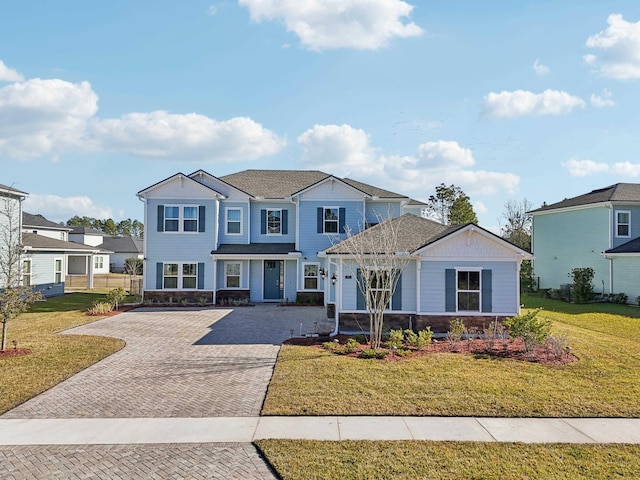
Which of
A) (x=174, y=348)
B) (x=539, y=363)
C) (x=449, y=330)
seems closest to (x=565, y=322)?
(x=449, y=330)

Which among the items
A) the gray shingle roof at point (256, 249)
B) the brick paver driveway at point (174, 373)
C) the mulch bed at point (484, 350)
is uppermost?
the gray shingle roof at point (256, 249)

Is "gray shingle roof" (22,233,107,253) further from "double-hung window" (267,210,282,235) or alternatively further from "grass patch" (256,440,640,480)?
"grass patch" (256,440,640,480)

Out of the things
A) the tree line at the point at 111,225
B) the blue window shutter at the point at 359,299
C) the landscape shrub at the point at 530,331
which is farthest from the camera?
the tree line at the point at 111,225

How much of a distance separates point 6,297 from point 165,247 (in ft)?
37.8

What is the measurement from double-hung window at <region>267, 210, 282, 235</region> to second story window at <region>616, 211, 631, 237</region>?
21034mm

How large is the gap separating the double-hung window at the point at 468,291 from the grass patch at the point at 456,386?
11.1ft

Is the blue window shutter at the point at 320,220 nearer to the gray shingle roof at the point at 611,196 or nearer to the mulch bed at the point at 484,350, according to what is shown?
the mulch bed at the point at 484,350

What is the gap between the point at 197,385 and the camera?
31.5 ft

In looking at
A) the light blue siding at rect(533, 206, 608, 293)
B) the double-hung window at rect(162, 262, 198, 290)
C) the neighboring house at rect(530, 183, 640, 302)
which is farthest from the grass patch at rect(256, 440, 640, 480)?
the light blue siding at rect(533, 206, 608, 293)

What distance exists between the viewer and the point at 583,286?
1030 inches

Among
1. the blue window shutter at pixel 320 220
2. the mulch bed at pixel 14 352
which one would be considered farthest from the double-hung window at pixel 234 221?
the mulch bed at pixel 14 352

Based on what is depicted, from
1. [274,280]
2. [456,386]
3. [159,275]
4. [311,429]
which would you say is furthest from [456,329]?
[159,275]

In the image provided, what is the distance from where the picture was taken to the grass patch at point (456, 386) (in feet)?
26.6

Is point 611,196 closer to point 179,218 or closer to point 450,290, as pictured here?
point 450,290
